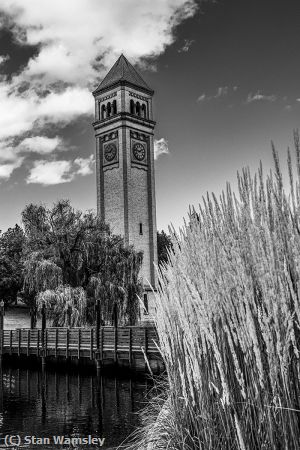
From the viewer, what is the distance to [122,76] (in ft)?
129

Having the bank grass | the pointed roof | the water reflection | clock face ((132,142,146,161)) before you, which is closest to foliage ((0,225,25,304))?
clock face ((132,142,146,161))

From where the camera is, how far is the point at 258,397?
2.78m

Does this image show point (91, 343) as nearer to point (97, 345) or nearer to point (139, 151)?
point (97, 345)

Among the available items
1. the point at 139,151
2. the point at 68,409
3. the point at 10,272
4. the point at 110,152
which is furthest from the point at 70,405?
the point at 139,151

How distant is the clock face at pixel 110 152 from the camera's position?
124 feet

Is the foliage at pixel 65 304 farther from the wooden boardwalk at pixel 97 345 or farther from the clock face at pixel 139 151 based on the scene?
the clock face at pixel 139 151

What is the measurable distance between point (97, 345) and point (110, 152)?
2096cm

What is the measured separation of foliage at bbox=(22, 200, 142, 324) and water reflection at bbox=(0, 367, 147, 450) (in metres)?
3.96

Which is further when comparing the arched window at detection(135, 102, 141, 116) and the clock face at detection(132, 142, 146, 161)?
the arched window at detection(135, 102, 141, 116)

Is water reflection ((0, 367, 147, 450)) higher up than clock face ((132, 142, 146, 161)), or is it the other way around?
clock face ((132, 142, 146, 161))

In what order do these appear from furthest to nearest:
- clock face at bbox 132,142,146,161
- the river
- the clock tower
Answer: clock face at bbox 132,142,146,161 < the clock tower < the river

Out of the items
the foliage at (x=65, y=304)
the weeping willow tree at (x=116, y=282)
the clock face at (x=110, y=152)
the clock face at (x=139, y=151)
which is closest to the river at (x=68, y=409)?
the foliage at (x=65, y=304)

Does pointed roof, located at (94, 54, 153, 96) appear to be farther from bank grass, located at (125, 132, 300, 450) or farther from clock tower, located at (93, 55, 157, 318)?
bank grass, located at (125, 132, 300, 450)

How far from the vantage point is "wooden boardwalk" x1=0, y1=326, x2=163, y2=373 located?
18484mm
